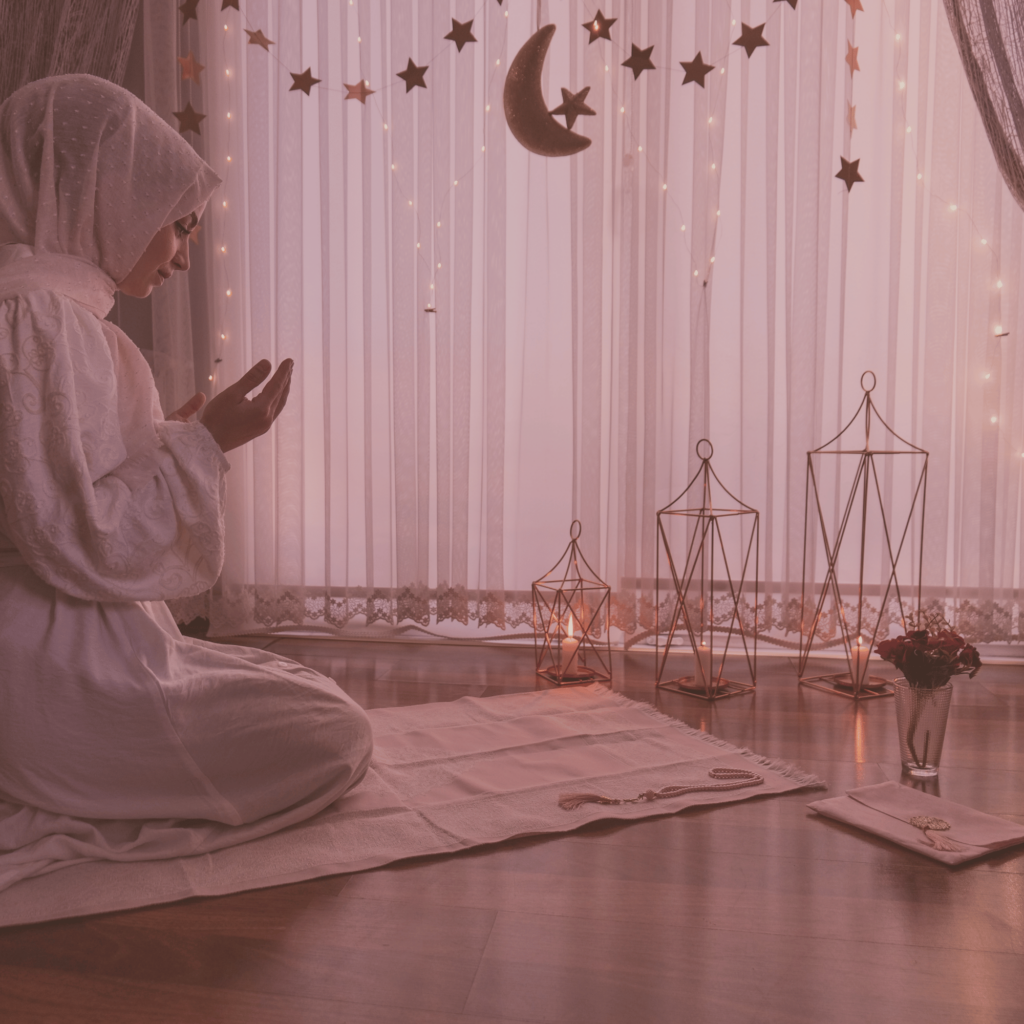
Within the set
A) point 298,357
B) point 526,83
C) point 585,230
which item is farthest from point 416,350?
point 526,83

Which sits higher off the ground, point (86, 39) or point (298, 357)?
point (86, 39)

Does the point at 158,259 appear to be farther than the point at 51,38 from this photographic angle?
No

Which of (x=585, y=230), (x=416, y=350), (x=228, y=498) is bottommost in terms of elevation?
(x=228, y=498)

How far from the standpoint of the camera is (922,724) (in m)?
1.73

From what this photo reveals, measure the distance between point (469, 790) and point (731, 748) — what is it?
57cm

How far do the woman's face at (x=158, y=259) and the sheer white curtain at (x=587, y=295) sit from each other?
3.95ft

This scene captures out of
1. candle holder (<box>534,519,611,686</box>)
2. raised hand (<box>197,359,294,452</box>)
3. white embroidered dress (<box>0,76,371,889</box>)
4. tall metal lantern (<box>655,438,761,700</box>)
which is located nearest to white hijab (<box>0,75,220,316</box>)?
white embroidered dress (<box>0,76,371,889</box>)

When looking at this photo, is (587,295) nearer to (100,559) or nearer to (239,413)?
(239,413)

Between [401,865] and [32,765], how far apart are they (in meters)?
0.55

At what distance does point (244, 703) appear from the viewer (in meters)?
1.46

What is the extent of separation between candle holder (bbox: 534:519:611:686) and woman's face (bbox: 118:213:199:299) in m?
1.15

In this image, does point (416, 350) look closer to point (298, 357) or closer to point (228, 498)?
point (298, 357)

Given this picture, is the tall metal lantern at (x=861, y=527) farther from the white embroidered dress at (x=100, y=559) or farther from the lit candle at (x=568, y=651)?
the white embroidered dress at (x=100, y=559)

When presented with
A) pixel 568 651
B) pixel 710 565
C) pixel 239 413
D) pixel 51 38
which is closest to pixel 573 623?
pixel 568 651
